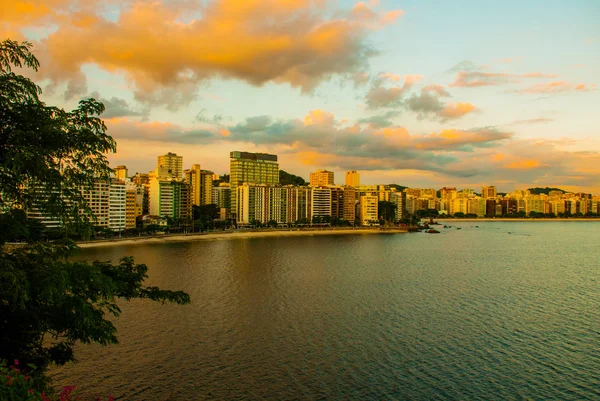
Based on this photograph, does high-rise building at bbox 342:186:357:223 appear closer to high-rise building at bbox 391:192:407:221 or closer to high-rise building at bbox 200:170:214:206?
high-rise building at bbox 391:192:407:221

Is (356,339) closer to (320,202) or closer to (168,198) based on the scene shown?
(168,198)

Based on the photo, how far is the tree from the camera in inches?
250

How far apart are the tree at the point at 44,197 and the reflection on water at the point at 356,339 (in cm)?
660

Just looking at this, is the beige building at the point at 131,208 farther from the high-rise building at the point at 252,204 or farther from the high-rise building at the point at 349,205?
the high-rise building at the point at 349,205

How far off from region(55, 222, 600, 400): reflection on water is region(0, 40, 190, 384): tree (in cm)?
660

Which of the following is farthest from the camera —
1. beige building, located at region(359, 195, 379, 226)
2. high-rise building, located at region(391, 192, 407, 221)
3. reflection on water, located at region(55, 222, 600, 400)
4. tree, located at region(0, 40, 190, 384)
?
high-rise building, located at region(391, 192, 407, 221)

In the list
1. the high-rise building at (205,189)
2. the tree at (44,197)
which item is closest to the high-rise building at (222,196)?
the high-rise building at (205,189)

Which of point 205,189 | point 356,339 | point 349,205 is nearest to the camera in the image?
point 356,339

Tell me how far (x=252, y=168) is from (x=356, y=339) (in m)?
96.2

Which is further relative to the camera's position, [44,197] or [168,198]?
[168,198]

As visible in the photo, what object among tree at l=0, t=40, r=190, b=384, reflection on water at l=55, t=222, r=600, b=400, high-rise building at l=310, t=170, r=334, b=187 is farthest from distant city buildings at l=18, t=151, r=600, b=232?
tree at l=0, t=40, r=190, b=384

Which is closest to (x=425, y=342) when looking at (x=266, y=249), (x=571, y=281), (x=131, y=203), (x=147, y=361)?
(x=147, y=361)

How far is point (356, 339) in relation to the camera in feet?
57.7

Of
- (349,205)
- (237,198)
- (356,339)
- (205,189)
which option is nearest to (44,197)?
(356,339)
